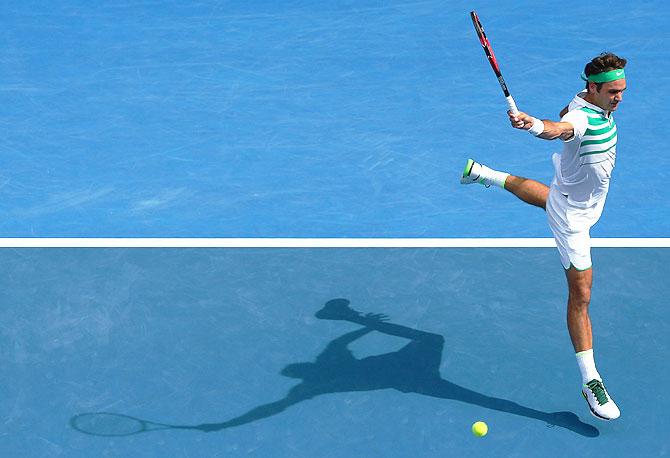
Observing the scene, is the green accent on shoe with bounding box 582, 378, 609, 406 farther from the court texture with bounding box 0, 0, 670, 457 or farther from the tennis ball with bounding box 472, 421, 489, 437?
the tennis ball with bounding box 472, 421, 489, 437

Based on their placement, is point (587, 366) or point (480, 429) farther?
point (587, 366)

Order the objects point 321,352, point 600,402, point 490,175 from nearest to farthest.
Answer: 1. point 600,402
2. point 321,352
3. point 490,175

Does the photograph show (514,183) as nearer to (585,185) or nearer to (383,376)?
(585,185)

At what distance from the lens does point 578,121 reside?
6.93 metres

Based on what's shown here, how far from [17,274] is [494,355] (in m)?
4.02

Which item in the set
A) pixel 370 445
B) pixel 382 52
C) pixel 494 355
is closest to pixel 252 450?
pixel 370 445

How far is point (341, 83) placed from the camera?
12.5 m

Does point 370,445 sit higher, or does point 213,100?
point 213,100

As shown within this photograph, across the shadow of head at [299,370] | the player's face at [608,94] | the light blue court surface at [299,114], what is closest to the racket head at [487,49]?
the player's face at [608,94]

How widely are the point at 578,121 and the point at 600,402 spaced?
6.22 feet

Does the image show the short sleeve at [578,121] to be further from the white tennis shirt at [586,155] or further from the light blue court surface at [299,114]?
the light blue court surface at [299,114]

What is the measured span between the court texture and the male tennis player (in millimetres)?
347

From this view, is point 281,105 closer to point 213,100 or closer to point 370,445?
point 213,100

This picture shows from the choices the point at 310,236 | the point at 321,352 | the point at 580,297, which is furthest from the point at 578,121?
the point at 310,236
